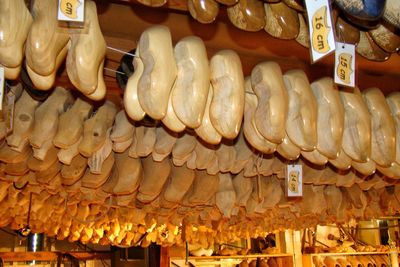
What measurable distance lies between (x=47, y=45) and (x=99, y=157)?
0.51 m

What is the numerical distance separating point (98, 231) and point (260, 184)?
Answer: 149 cm

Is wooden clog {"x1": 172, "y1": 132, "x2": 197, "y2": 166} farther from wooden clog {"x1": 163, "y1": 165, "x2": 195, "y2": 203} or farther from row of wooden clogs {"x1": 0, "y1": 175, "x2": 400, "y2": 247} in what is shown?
row of wooden clogs {"x1": 0, "y1": 175, "x2": 400, "y2": 247}

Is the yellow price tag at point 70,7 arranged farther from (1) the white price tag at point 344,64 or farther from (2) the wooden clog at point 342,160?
(2) the wooden clog at point 342,160

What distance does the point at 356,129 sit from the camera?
3.50ft

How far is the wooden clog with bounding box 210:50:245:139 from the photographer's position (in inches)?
34.5

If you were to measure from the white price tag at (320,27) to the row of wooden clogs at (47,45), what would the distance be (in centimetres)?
34

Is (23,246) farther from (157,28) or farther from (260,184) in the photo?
(157,28)

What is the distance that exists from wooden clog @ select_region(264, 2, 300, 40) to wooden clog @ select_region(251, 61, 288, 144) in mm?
100

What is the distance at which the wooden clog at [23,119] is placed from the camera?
41.9 inches

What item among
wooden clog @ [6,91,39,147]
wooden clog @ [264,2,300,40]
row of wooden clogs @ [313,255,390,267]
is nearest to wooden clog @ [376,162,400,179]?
wooden clog @ [264,2,300,40]

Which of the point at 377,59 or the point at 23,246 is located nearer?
the point at 377,59

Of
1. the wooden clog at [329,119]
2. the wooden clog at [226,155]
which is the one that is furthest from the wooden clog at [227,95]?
the wooden clog at [226,155]

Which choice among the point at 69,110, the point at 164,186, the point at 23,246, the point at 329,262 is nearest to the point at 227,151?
the point at 164,186

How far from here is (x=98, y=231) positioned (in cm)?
271
